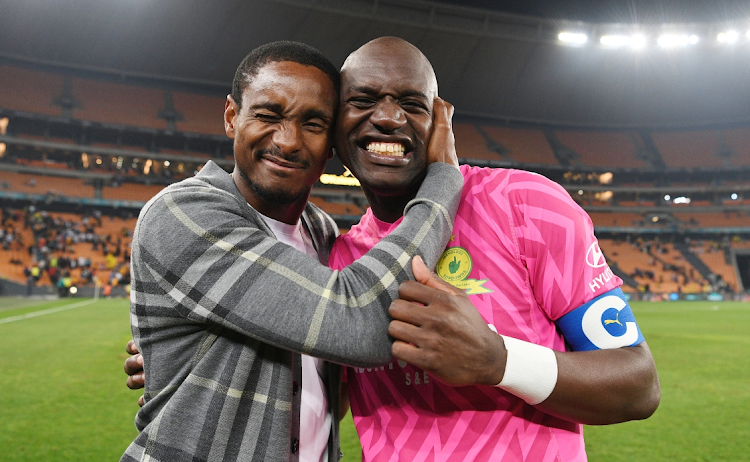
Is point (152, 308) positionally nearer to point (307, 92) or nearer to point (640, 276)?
point (307, 92)

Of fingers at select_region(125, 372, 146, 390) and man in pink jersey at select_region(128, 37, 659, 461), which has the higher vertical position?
man in pink jersey at select_region(128, 37, 659, 461)

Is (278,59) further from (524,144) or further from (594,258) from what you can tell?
(524,144)

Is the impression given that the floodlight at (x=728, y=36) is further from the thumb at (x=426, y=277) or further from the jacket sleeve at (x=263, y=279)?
the thumb at (x=426, y=277)

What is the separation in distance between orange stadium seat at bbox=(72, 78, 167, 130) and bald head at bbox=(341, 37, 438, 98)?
40.5 metres

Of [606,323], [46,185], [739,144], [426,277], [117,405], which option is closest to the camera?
[426,277]

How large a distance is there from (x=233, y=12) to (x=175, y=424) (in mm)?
34060

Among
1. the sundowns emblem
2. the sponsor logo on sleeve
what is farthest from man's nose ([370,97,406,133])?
the sponsor logo on sleeve

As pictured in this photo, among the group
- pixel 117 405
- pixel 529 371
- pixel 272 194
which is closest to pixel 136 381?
pixel 272 194

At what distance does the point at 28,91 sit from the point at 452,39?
101ft

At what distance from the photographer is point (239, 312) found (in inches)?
57.9

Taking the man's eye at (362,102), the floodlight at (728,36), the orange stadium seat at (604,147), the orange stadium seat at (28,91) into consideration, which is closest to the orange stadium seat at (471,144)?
the orange stadium seat at (604,147)

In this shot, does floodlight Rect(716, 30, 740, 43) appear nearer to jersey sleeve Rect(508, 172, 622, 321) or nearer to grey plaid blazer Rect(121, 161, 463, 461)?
jersey sleeve Rect(508, 172, 622, 321)

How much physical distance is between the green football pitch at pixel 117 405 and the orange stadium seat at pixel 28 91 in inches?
1166

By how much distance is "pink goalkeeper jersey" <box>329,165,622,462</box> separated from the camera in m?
1.66
